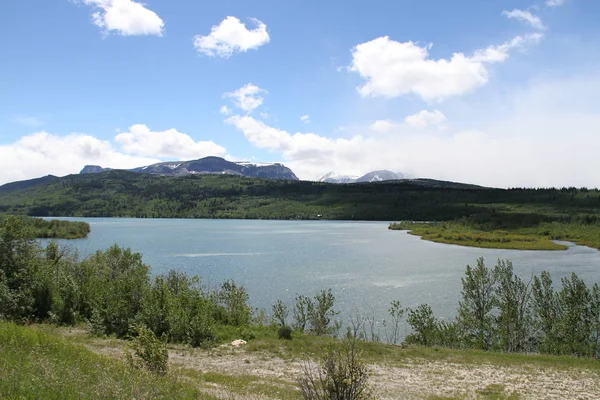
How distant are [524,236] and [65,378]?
577 ft

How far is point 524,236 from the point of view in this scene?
16062cm

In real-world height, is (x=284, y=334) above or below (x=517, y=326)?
above

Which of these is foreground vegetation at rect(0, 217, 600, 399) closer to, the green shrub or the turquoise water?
the green shrub

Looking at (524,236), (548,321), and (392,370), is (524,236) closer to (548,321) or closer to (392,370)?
(548,321)

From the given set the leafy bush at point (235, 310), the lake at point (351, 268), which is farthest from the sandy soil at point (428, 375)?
the lake at point (351, 268)

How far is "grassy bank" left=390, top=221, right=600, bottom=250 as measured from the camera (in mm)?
140812

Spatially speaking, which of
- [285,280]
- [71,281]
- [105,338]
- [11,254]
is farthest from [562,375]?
[285,280]

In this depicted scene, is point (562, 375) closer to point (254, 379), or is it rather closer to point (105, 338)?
point (254, 379)

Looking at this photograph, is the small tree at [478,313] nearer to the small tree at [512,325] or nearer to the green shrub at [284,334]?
the small tree at [512,325]

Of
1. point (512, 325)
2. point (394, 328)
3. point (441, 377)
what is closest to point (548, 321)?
point (512, 325)

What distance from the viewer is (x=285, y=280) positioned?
71125 millimetres

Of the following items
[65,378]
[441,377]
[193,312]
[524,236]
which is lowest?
[441,377]

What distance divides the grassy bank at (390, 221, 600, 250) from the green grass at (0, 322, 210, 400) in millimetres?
142860

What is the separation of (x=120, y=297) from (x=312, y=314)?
20106 mm
